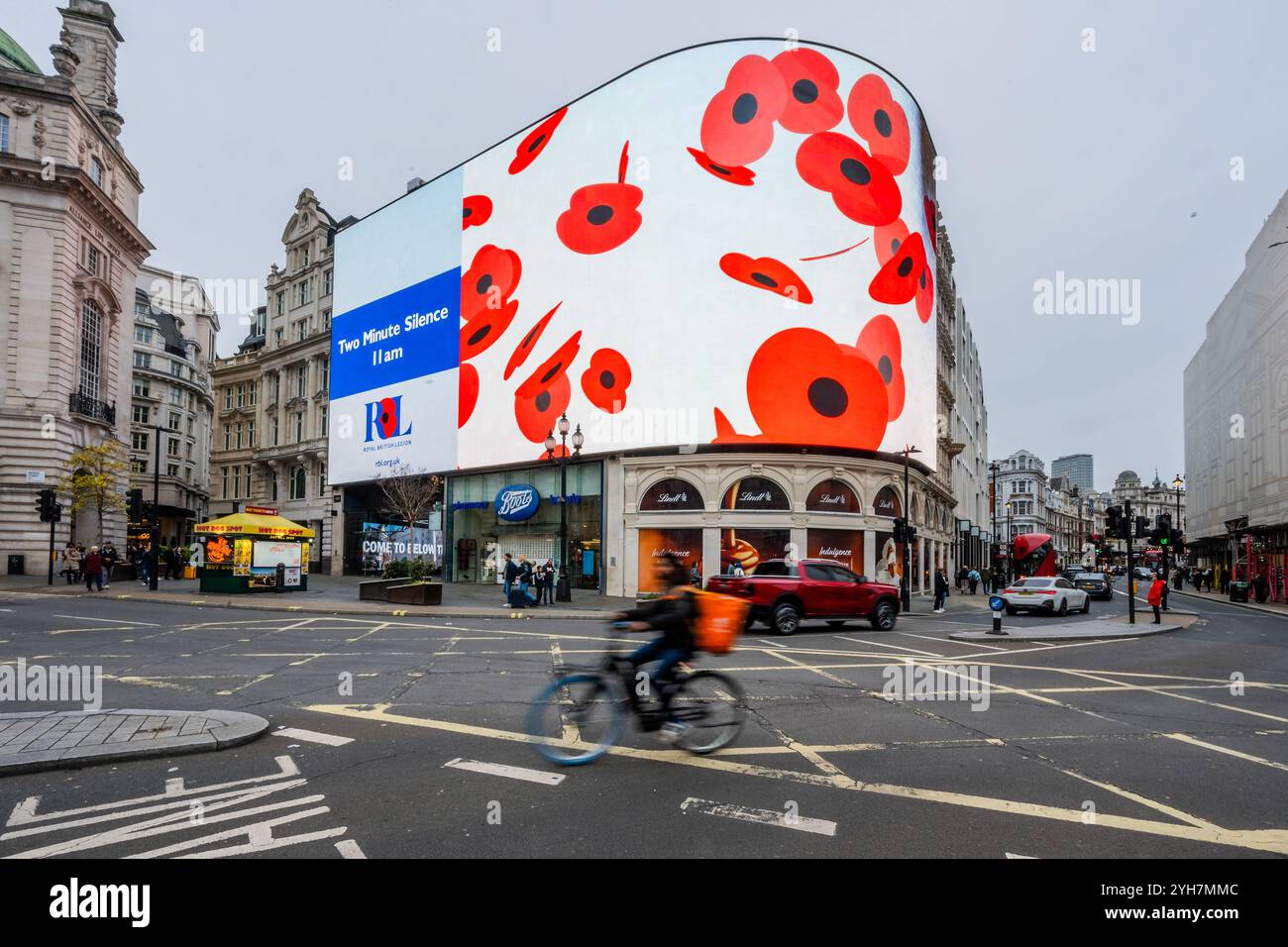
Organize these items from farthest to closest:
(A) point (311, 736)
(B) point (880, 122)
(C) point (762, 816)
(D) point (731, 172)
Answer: (B) point (880, 122) < (D) point (731, 172) < (A) point (311, 736) < (C) point (762, 816)

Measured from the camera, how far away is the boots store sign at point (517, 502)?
37.3 m

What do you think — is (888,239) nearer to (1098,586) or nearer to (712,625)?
(1098,586)

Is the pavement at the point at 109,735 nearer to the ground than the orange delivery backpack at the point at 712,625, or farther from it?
nearer to the ground

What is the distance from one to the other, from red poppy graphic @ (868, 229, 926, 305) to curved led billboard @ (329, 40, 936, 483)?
0.10m

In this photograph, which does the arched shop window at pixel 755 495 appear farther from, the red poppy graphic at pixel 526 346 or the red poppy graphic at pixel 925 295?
the red poppy graphic at pixel 925 295

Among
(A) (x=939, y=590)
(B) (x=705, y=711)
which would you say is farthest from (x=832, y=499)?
(B) (x=705, y=711)

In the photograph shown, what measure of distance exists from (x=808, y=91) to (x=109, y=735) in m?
35.9

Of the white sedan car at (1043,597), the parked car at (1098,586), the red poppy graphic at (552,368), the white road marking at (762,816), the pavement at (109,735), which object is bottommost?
the parked car at (1098,586)

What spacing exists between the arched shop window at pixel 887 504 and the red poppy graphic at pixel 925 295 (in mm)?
9209

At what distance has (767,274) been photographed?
33188mm

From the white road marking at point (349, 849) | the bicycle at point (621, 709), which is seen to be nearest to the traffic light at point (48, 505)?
the bicycle at point (621, 709)

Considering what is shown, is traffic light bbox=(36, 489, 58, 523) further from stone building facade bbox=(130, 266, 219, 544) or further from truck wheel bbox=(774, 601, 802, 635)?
stone building facade bbox=(130, 266, 219, 544)
